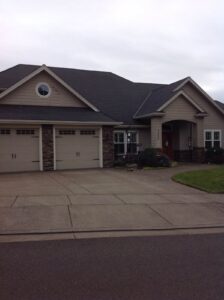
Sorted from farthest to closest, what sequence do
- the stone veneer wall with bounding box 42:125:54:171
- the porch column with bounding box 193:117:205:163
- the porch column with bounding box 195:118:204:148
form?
1. the porch column with bounding box 193:117:205:163
2. the porch column with bounding box 195:118:204:148
3. the stone veneer wall with bounding box 42:125:54:171

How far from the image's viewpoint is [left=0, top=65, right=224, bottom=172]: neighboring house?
71.1 feet

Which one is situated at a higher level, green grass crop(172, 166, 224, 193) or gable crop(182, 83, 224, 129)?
gable crop(182, 83, 224, 129)

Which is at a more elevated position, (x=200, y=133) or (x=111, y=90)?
(x=111, y=90)

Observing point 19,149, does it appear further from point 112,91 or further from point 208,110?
point 208,110

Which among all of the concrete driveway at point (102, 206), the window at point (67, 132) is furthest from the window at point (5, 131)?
the concrete driveway at point (102, 206)

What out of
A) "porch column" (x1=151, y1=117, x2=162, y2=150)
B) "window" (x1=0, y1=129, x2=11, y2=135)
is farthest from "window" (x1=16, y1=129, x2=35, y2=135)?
"porch column" (x1=151, y1=117, x2=162, y2=150)

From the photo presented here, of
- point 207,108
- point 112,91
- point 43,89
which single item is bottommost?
point 207,108

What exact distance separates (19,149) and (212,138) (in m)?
13.5

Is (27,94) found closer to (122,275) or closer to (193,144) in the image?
(193,144)

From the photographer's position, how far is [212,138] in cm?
2842

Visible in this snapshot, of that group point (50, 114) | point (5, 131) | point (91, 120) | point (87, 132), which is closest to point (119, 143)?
point (87, 132)

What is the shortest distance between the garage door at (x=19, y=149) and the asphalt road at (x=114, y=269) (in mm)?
14034

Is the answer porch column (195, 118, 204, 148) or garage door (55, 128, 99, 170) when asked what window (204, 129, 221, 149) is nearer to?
porch column (195, 118, 204, 148)

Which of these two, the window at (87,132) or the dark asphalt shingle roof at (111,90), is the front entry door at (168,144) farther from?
the window at (87,132)
